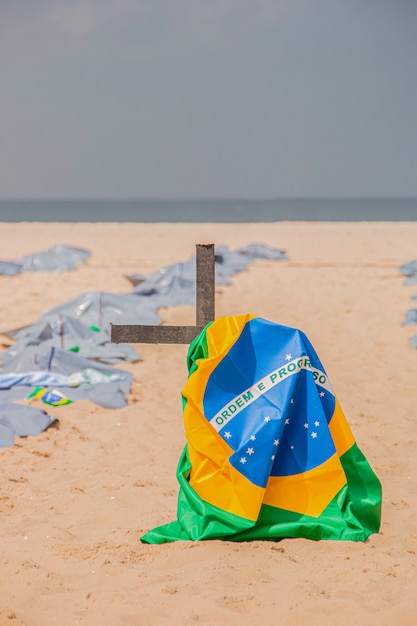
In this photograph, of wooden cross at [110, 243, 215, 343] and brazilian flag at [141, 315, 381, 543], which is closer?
brazilian flag at [141, 315, 381, 543]

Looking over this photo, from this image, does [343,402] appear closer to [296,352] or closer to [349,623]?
[296,352]

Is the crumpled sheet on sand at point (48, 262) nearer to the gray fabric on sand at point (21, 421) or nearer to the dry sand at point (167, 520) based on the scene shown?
the dry sand at point (167, 520)

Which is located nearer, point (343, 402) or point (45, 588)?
point (45, 588)

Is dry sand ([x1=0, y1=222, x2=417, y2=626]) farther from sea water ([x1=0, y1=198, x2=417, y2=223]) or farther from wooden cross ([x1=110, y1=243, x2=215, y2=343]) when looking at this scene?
sea water ([x1=0, y1=198, x2=417, y2=223])

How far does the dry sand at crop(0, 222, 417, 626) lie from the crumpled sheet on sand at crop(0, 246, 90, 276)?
168 inches

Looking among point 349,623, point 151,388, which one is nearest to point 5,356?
point 151,388

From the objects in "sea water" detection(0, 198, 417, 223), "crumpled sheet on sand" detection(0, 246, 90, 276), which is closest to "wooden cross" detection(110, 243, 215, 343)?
"crumpled sheet on sand" detection(0, 246, 90, 276)

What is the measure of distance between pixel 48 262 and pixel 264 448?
1216cm

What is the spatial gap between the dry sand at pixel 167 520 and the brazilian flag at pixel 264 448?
0.13 metres

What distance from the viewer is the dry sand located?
330 cm

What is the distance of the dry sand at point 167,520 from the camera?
3.30m

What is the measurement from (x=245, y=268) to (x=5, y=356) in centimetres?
753

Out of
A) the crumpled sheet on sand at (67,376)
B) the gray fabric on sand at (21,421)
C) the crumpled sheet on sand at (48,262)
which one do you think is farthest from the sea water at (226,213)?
the gray fabric on sand at (21,421)

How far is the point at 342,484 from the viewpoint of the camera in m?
3.88
